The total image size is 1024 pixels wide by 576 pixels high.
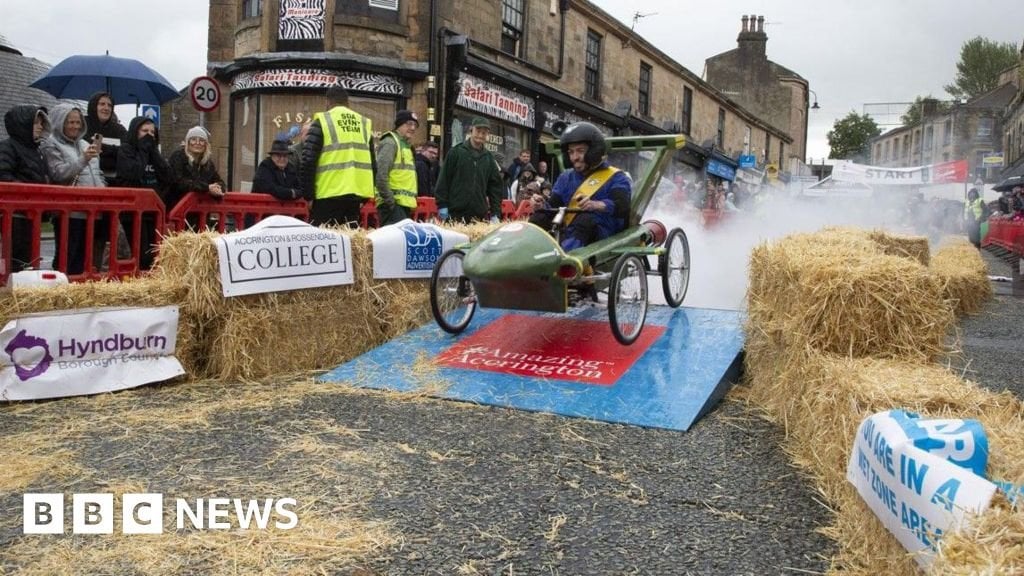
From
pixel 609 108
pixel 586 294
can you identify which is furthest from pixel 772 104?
pixel 586 294

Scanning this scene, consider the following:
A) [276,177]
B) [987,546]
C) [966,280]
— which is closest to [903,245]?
[966,280]

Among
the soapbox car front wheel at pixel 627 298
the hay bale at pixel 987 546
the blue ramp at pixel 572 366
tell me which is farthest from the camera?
the soapbox car front wheel at pixel 627 298

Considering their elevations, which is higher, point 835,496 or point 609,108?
point 609,108

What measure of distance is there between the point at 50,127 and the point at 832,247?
5.65 meters

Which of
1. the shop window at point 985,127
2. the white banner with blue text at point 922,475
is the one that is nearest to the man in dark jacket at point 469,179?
the white banner with blue text at point 922,475

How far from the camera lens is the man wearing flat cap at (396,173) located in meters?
7.82

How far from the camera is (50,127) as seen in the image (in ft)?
20.0

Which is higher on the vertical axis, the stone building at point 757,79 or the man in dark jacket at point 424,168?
the stone building at point 757,79

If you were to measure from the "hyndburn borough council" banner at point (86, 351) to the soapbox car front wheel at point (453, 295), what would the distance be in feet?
6.18

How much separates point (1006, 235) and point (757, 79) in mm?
32466

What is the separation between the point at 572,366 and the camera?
540 cm

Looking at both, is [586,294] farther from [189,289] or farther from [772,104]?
[772,104]

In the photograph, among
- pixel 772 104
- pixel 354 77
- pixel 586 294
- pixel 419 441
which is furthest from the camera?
pixel 772 104

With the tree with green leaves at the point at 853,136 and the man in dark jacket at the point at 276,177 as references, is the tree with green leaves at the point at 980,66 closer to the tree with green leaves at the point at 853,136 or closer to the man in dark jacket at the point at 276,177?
the tree with green leaves at the point at 853,136
